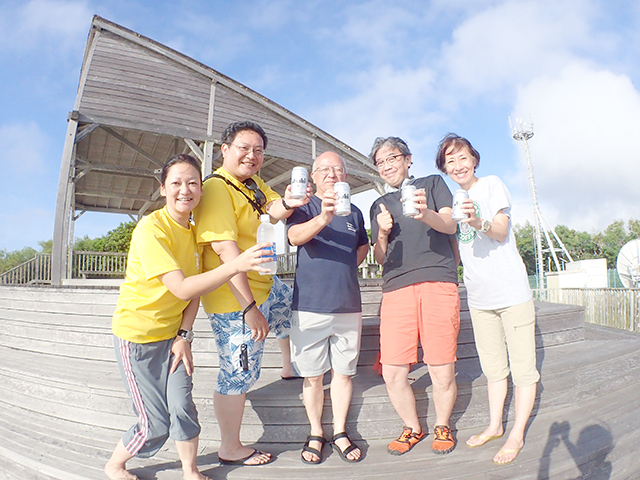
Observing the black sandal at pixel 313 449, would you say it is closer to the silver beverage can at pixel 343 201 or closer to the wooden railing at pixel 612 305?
the silver beverage can at pixel 343 201

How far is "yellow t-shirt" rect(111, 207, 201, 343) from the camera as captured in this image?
72.2 inches

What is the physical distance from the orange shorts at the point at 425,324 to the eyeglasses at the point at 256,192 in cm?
104

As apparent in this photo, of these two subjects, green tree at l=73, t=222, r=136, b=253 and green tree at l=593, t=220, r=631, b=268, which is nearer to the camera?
green tree at l=73, t=222, r=136, b=253

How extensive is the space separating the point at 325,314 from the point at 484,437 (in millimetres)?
1309

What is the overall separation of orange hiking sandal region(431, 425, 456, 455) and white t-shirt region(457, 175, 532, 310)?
0.80 metres

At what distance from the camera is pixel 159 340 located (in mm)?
1944

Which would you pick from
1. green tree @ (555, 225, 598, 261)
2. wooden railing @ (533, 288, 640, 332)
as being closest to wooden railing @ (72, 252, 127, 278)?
wooden railing @ (533, 288, 640, 332)

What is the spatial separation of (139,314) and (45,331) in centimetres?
319

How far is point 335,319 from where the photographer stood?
2.25m

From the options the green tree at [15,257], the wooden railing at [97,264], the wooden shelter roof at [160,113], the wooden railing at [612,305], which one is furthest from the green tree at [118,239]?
the green tree at [15,257]

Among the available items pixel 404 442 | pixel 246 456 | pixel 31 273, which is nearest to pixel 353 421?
pixel 404 442

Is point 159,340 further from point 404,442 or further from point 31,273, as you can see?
point 31,273

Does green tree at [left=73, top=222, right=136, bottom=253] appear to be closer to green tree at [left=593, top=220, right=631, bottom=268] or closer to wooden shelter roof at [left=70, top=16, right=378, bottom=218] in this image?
wooden shelter roof at [left=70, top=16, right=378, bottom=218]

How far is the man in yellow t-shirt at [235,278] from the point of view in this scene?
6.54 ft
